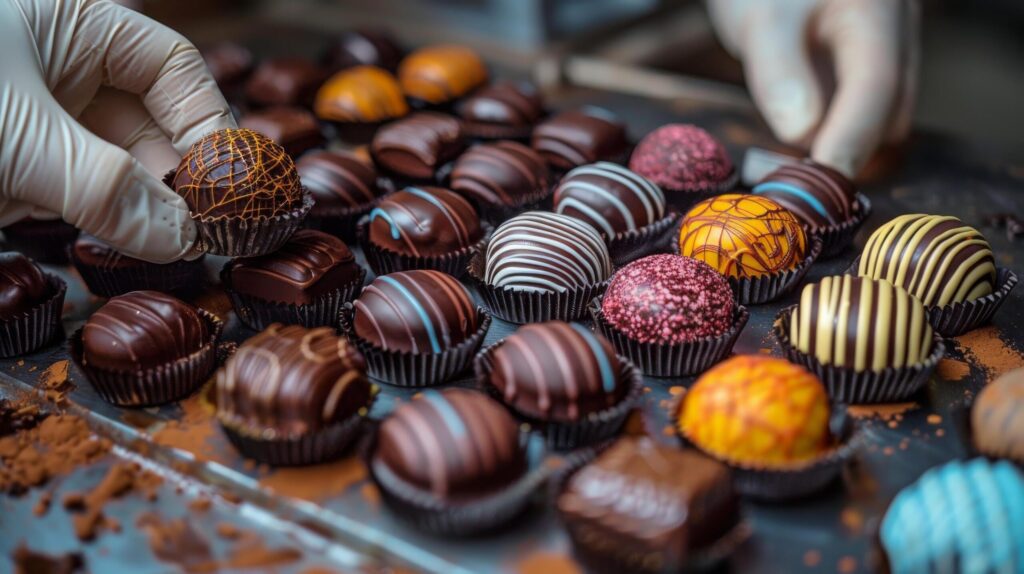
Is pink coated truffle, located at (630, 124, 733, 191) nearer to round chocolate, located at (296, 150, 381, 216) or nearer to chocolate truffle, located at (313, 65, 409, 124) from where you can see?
round chocolate, located at (296, 150, 381, 216)

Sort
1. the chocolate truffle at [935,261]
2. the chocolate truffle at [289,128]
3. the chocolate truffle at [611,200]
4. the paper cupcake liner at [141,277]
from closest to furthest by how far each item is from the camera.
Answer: the chocolate truffle at [935,261]
the paper cupcake liner at [141,277]
the chocolate truffle at [611,200]
the chocolate truffle at [289,128]

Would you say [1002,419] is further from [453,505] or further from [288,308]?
[288,308]

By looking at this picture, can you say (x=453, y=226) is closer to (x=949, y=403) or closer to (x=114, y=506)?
(x=114, y=506)

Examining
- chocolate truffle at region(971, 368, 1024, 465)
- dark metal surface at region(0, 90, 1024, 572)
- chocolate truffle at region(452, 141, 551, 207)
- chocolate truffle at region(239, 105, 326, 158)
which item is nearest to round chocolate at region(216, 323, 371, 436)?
dark metal surface at region(0, 90, 1024, 572)

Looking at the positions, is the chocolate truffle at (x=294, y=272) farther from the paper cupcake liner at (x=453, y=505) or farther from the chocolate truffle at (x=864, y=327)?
the chocolate truffle at (x=864, y=327)

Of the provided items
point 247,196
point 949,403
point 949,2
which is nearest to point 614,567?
point 949,403

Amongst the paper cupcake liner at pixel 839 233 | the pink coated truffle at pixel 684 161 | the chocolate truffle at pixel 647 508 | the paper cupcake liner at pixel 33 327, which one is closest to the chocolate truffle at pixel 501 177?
the pink coated truffle at pixel 684 161

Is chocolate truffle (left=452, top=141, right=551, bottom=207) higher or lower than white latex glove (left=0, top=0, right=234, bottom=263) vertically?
lower
